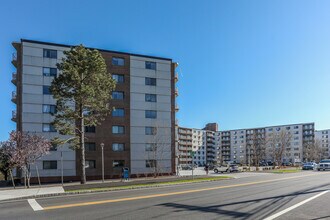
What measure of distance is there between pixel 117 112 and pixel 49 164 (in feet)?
39.9

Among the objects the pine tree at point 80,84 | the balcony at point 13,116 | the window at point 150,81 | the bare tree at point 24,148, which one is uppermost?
the window at point 150,81

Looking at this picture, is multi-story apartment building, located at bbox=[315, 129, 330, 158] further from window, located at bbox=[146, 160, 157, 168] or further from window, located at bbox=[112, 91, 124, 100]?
window, located at bbox=[112, 91, 124, 100]

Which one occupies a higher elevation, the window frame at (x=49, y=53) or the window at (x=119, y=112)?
the window frame at (x=49, y=53)

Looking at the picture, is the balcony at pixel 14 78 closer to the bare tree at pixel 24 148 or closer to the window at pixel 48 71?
the window at pixel 48 71

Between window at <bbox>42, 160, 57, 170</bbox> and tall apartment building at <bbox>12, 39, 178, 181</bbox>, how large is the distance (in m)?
0.01

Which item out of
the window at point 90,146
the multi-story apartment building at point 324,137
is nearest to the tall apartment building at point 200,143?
the multi-story apartment building at point 324,137

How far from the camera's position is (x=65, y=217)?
10.5 meters

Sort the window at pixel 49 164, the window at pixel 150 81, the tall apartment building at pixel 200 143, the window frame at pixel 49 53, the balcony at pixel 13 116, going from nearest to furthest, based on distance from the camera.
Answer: the window at pixel 49 164, the window frame at pixel 49 53, the balcony at pixel 13 116, the window at pixel 150 81, the tall apartment building at pixel 200 143

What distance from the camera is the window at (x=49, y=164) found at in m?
44.0

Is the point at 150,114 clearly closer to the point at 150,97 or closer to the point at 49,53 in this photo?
the point at 150,97

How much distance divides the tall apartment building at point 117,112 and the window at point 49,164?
13 mm

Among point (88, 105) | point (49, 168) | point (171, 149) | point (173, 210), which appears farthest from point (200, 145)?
point (173, 210)

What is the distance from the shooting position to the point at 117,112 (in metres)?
49.7

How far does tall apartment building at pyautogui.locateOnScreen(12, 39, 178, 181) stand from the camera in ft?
145
